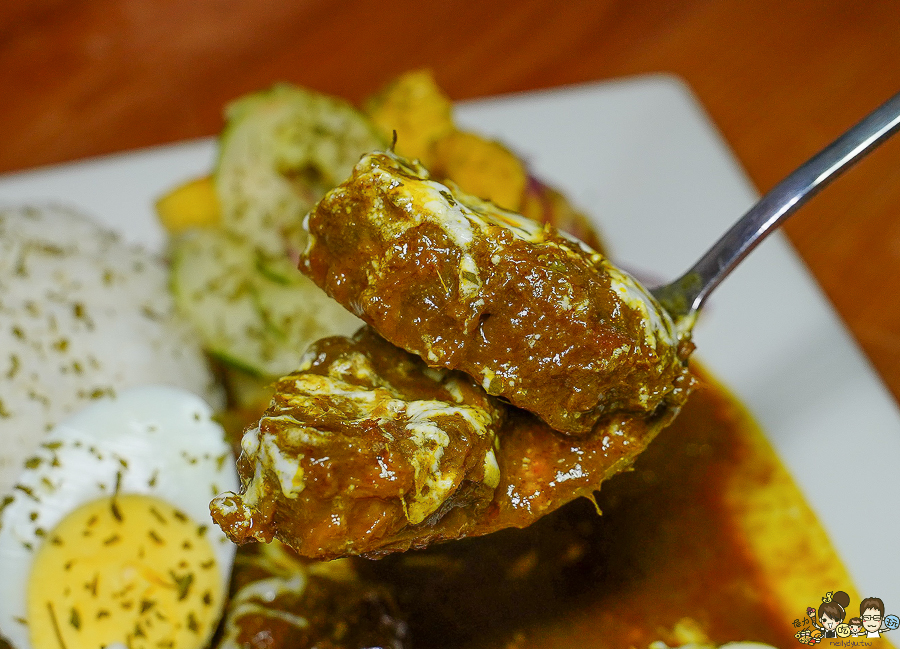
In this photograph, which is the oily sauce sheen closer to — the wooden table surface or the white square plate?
the white square plate

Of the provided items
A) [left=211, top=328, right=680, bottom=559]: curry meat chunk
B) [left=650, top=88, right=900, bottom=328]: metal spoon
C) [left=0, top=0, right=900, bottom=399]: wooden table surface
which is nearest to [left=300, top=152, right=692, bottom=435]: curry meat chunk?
[left=211, top=328, right=680, bottom=559]: curry meat chunk

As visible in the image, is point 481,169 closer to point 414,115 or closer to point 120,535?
point 414,115

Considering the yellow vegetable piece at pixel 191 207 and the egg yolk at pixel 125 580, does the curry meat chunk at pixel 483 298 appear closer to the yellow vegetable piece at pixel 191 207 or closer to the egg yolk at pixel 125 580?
the egg yolk at pixel 125 580

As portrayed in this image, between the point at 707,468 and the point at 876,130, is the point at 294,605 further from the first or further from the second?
the point at 876,130

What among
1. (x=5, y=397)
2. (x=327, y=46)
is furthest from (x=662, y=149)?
(x=5, y=397)

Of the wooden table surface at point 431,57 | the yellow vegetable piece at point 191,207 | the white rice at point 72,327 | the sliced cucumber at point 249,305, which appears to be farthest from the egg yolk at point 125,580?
the wooden table surface at point 431,57
